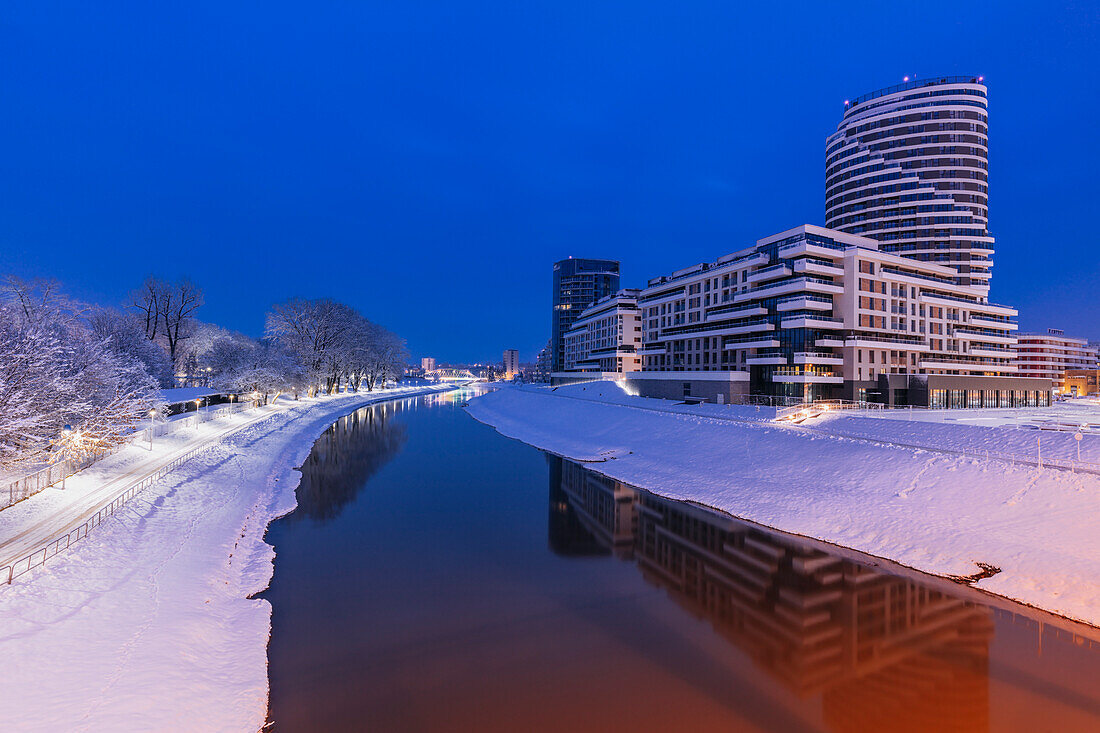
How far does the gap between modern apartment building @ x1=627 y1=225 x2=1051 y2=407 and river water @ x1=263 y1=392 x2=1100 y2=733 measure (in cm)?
4113

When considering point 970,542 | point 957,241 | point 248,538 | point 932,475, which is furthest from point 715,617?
point 957,241

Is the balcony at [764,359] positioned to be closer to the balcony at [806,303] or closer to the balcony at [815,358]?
the balcony at [815,358]

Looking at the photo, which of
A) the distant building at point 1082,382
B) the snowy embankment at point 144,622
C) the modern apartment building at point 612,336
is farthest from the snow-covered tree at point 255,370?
Result: the distant building at point 1082,382

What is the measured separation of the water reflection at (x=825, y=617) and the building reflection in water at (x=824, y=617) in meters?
0.04

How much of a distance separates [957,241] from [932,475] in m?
88.9

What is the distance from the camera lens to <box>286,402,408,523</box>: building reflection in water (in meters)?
29.3

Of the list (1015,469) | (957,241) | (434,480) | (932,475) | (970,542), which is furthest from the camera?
(957,241)

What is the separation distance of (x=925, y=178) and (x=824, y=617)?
109231 mm

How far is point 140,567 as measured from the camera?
17047mm

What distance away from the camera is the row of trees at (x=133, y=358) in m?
23.8

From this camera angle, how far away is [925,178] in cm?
9194

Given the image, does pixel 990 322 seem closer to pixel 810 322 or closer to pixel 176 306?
pixel 810 322

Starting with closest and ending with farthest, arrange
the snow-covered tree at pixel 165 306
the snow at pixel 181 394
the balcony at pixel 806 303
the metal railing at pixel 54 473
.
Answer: the metal railing at pixel 54 473 → the snow at pixel 181 394 → the balcony at pixel 806 303 → the snow-covered tree at pixel 165 306

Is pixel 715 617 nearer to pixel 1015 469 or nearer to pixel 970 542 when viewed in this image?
pixel 970 542
